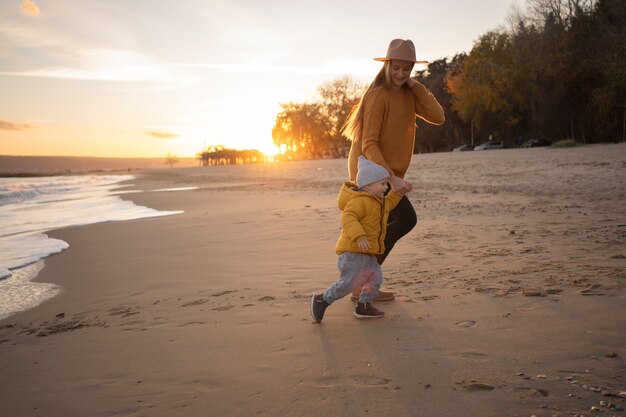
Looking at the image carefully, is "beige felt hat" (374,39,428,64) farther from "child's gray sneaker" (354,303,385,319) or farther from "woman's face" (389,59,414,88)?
"child's gray sneaker" (354,303,385,319)

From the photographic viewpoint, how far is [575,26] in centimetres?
3444

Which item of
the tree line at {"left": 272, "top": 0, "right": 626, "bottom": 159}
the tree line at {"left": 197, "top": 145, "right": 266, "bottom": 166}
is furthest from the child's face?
the tree line at {"left": 197, "top": 145, "right": 266, "bottom": 166}

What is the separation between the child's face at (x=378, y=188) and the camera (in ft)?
10.6

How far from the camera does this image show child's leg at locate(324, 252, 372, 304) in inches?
127

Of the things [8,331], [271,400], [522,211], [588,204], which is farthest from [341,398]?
A: [588,204]

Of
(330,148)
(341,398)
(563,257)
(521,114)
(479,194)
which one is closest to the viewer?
(341,398)

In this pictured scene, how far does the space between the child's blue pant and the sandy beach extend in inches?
7.9

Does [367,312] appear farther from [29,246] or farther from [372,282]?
[29,246]

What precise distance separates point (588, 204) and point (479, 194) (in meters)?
A: 2.96

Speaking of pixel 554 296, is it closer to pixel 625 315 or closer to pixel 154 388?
pixel 625 315

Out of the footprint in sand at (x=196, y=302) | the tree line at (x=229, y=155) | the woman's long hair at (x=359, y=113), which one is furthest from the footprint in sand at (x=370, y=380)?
the tree line at (x=229, y=155)

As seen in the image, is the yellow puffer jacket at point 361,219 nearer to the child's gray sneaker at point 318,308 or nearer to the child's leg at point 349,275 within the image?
the child's leg at point 349,275

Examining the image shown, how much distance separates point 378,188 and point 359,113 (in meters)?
0.76

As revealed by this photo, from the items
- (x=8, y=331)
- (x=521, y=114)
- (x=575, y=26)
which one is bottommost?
(x=8, y=331)
